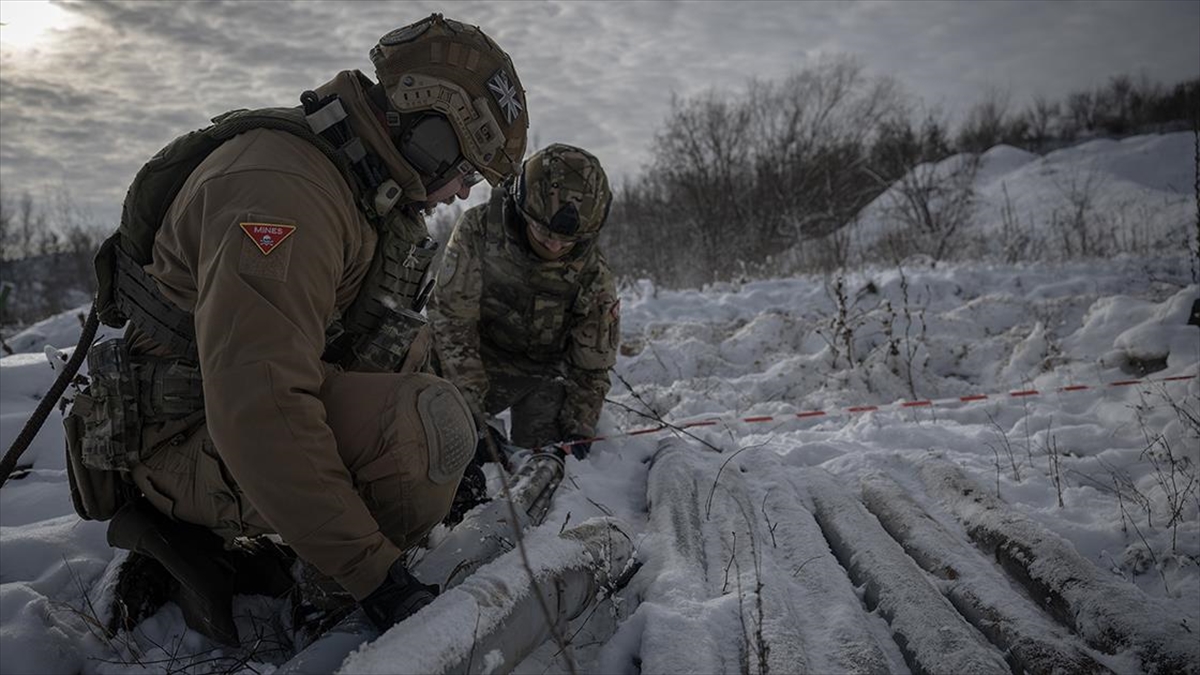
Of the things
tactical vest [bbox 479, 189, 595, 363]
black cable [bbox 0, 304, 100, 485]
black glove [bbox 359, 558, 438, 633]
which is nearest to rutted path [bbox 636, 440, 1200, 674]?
black glove [bbox 359, 558, 438, 633]

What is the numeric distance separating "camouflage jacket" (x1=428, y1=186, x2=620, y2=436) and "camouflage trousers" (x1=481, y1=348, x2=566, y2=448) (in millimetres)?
194

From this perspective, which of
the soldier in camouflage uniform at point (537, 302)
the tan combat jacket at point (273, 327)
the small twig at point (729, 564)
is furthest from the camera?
the soldier in camouflage uniform at point (537, 302)

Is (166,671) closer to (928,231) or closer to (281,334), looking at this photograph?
(281,334)

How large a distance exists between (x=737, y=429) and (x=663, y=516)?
1.67m

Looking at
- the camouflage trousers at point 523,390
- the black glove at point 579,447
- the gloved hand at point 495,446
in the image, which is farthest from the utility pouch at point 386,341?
the camouflage trousers at point 523,390

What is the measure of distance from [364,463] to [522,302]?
232 cm

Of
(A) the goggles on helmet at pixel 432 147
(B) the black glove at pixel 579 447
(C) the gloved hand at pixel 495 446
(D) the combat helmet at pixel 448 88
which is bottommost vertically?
(B) the black glove at pixel 579 447

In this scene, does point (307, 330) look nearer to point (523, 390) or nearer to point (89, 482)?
point (89, 482)

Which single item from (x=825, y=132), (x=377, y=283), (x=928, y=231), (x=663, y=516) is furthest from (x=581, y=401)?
(x=825, y=132)

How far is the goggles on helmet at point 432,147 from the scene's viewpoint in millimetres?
1980

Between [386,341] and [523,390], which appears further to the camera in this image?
[523,390]

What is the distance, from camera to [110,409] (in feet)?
6.03

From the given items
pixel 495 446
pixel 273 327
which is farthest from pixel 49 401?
pixel 495 446

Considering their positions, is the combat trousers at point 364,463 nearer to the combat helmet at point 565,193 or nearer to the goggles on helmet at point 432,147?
the goggles on helmet at point 432,147
